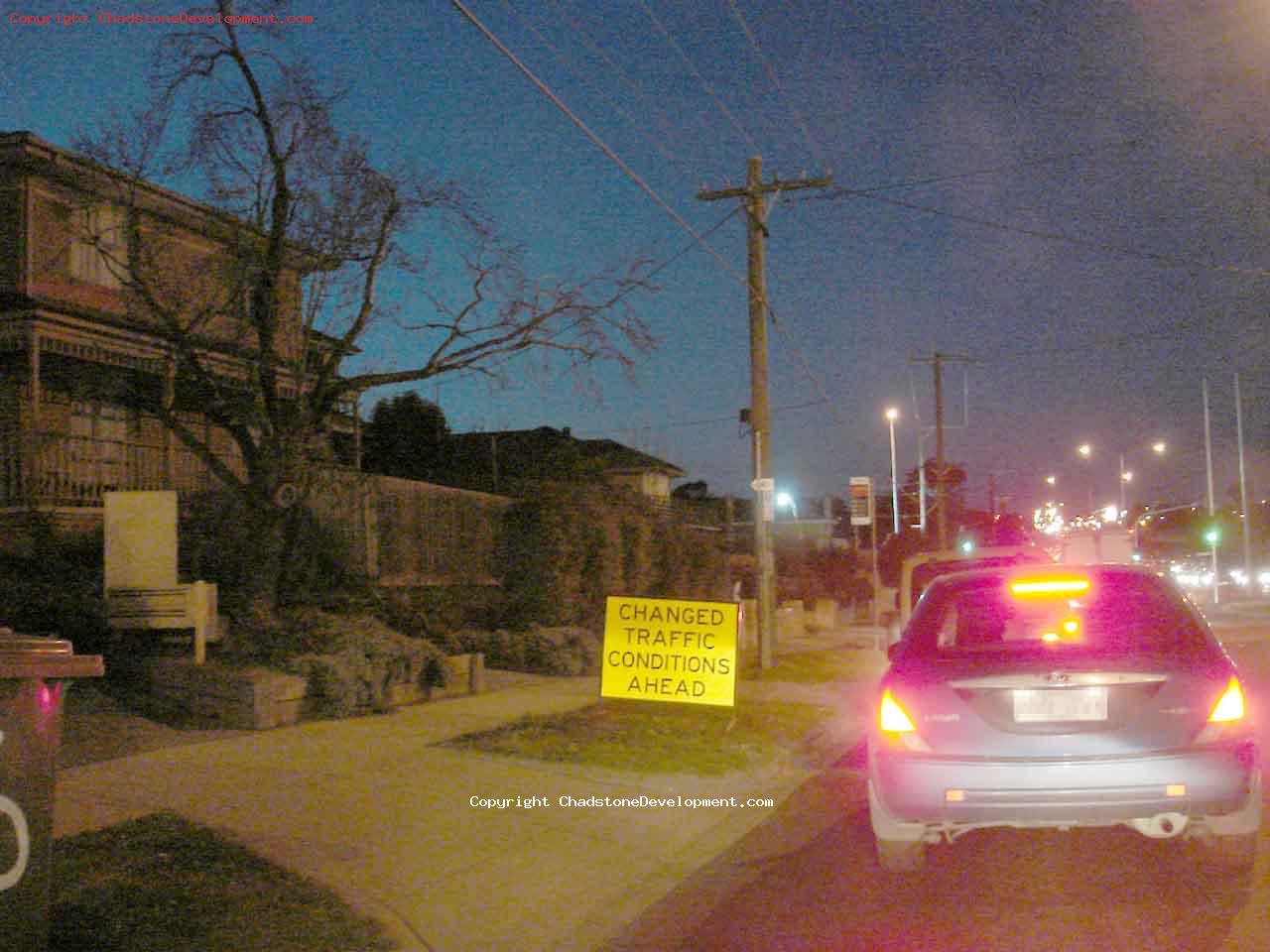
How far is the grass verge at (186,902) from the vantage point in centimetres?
A: 558

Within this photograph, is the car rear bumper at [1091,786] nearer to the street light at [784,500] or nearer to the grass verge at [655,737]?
the grass verge at [655,737]

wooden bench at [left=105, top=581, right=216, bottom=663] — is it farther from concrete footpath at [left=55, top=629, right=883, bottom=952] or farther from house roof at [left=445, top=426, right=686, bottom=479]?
house roof at [left=445, top=426, right=686, bottom=479]

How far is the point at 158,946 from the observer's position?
5.48m

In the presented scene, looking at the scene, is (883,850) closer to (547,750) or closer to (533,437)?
(547,750)

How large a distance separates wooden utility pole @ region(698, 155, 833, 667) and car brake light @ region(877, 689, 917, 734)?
11.9 meters

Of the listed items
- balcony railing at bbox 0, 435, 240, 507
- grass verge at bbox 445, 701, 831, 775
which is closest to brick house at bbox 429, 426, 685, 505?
balcony railing at bbox 0, 435, 240, 507

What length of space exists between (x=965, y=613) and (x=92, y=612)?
8866mm

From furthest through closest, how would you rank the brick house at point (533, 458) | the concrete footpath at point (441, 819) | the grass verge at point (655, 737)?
the brick house at point (533, 458) → the grass verge at point (655, 737) → the concrete footpath at point (441, 819)

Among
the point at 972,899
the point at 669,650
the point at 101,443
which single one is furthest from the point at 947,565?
the point at 101,443

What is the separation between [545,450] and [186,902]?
123 feet

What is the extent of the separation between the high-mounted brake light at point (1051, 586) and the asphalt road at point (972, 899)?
158cm

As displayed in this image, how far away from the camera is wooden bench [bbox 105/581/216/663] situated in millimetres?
12164

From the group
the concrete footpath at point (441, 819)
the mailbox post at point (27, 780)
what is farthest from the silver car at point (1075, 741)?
the mailbox post at point (27, 780)

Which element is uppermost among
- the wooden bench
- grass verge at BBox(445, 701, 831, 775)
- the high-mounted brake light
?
the high-mounted brake light
